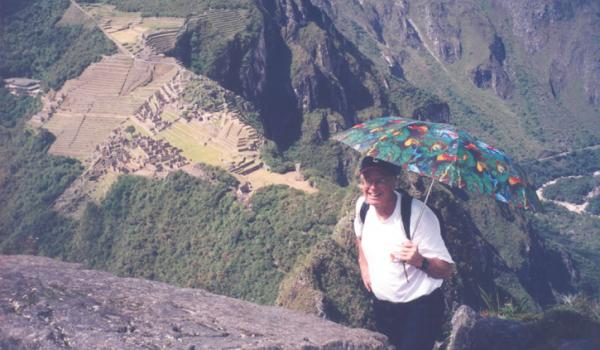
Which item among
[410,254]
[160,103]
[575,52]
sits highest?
[410,254]

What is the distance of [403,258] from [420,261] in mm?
207

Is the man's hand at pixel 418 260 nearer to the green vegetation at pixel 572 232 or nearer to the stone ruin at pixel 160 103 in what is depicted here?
the stone ruin at pixel 160 103

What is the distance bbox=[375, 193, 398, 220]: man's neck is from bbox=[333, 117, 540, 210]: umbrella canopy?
18.2 inches

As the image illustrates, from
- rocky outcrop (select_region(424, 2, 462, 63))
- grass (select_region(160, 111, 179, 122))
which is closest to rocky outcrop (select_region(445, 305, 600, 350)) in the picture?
grass (select_region(160, 111, 179, 122))

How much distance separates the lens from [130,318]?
27.7 ft

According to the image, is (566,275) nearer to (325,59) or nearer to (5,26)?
(325,59)

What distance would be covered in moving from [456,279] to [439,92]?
150 metres

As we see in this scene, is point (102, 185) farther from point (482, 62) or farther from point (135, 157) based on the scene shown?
point (482, 62)

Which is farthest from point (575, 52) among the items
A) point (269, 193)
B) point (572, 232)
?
point (269, 193)

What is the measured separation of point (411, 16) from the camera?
196 meters

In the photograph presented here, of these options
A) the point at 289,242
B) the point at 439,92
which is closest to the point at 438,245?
the point at 289,242

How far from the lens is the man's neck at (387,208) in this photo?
8.03 metres

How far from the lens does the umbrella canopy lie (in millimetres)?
7898

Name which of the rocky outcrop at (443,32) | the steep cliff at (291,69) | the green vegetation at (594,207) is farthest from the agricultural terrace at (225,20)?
the rocky outcrop at (443,32)
